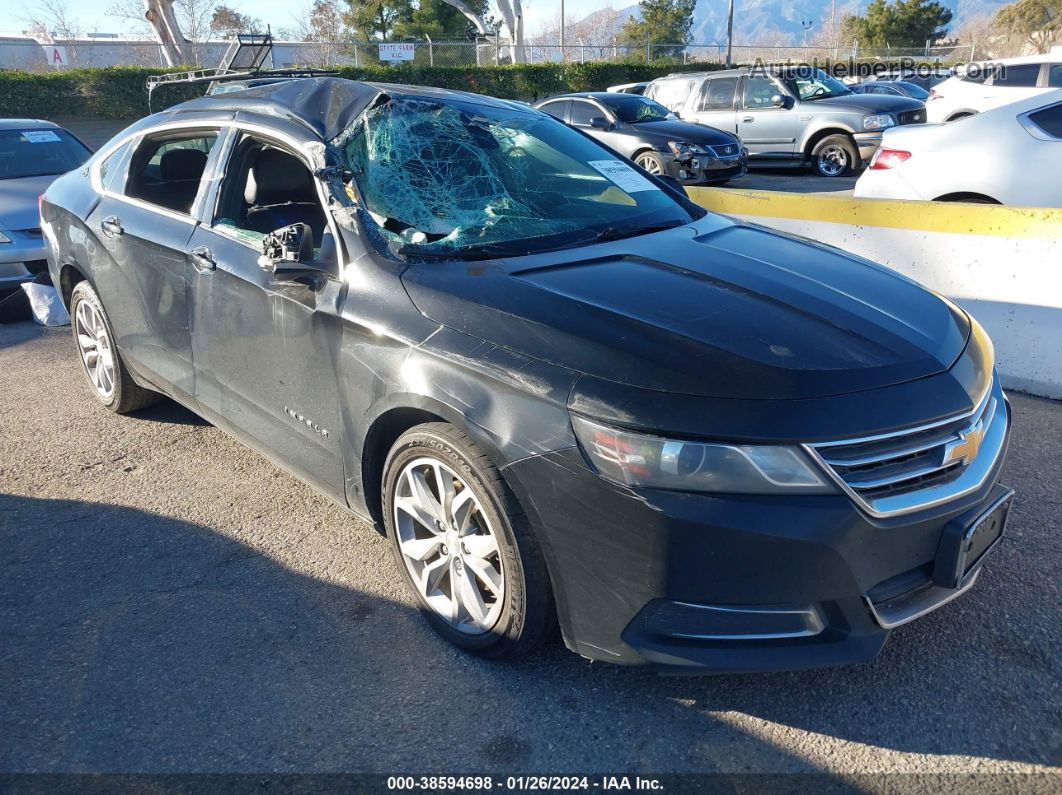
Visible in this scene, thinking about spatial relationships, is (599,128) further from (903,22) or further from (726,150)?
(903,22)

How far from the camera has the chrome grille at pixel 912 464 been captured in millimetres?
2232

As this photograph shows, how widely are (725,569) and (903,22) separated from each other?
54.6 metres

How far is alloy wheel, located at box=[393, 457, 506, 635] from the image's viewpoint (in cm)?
270

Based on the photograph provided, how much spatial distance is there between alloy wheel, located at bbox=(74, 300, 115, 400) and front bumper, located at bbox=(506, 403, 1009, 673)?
3.34 meters

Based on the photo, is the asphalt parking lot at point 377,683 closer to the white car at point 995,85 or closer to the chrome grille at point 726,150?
the chrome grille at point 726,150

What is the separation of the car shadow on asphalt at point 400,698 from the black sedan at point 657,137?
10.4 m

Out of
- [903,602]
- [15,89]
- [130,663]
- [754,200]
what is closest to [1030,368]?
[754,200]

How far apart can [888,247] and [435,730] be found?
420cm

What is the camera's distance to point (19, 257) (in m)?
7.34

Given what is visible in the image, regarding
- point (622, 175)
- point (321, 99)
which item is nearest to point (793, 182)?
point (622, 175)

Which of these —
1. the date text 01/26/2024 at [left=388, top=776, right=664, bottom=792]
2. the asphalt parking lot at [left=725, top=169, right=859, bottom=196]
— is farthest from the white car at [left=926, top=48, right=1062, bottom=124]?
the date text 01/26/2024 at [left=388, top=776, right=664, bottom=792]

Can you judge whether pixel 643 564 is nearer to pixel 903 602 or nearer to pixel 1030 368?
pixel 903 602

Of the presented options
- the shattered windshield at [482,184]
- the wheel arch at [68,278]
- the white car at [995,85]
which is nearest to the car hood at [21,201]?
the wheel arch at [68,278]

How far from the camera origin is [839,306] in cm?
279
